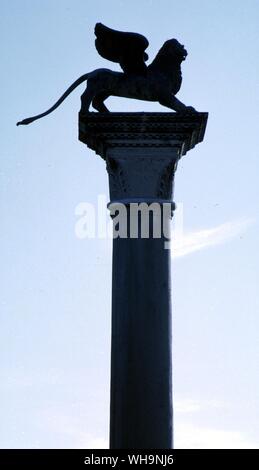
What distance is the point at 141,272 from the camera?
9805 millimetres

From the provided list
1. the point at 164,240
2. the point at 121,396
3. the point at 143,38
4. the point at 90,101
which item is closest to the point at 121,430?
the point at 121,396

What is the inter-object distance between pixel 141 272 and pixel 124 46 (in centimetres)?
291

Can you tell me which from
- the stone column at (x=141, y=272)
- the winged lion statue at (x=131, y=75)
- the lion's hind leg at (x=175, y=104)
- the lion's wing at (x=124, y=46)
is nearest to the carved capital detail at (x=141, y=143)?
the stone column at (x=141, y=272)

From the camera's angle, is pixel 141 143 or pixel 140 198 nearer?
pixel 140 198

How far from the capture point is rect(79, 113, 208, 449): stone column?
30.5 ft

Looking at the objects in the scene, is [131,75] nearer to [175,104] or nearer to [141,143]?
[175,104]

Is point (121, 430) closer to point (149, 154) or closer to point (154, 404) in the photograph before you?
point (154, 404)

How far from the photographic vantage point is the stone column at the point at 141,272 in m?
9.29

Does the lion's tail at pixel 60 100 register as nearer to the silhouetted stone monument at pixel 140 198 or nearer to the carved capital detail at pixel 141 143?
the silhouetted stone monument at pixel 140 198

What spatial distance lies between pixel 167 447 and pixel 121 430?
20.9 inches

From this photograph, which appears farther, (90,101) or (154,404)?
(90,101)

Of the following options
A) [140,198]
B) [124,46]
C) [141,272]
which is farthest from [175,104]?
[141,272]

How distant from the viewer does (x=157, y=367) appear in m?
9.44

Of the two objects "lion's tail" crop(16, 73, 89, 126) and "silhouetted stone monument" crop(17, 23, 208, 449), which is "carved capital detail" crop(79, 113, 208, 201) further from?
"lion's tail" crop(16, 73, 89, 126)
